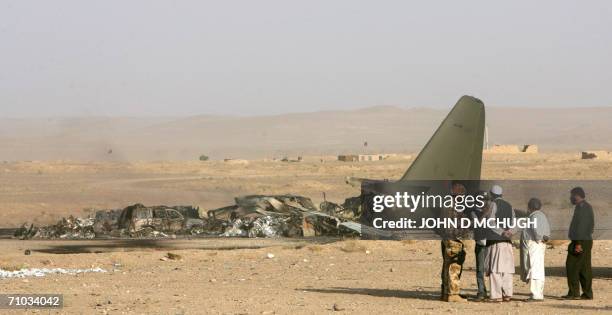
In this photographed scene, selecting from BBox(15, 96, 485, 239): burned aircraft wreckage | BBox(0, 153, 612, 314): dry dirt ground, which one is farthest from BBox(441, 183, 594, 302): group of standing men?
BBox(15, 96, 485, 239): burned aircraft wreckage

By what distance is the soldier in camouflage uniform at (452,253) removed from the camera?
1590 centimetres

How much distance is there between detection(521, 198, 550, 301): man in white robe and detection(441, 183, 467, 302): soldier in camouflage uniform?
3.52ft

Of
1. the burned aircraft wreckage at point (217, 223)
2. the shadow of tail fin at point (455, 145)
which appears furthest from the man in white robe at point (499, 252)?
the burned aircraft wreckage at point (217, 223)

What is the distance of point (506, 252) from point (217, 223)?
1456 centimetres

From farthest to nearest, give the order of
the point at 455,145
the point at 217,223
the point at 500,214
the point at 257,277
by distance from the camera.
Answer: the point at 217,223 < the point at 455,145 < the point at 257,277 < the point at 500,214

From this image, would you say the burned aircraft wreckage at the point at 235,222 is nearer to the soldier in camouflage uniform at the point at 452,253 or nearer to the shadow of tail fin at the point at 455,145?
the shadow of tail fin at the point at 455,145

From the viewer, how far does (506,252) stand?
16031mm

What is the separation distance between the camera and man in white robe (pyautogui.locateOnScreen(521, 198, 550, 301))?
16203mm

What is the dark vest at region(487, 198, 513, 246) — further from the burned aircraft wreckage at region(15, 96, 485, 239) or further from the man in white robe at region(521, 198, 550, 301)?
the burned aircraft wreckage at region(15, 96, 485, 239)

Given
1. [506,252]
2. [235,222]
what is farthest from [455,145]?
[235,222]

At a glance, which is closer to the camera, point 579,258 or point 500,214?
point 500,214

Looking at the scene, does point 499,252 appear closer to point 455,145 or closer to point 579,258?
point 579,258

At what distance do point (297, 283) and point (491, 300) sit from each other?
4.23 metres

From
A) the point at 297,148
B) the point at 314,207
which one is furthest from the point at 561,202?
the point at 297,148
